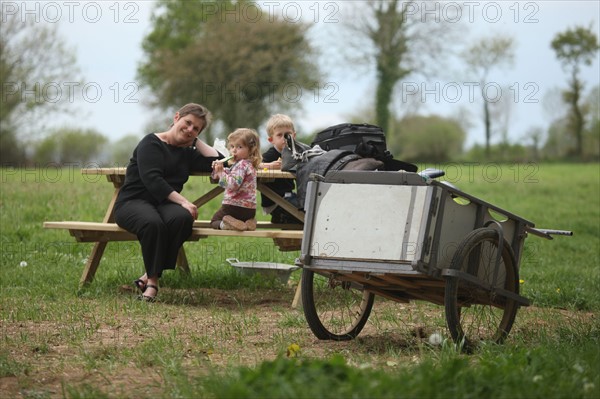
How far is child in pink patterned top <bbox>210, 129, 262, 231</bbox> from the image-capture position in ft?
28.2

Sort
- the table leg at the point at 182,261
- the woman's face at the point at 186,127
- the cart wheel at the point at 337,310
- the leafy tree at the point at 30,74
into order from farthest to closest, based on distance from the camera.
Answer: the leafy tree at the point at 30,74 < the table leg at the point at 182,261 < the woman's face at the point at 186,127 < the cart wheel at the point at 337,310

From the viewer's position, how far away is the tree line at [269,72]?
38188 mm

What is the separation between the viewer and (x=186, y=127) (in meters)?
8.98

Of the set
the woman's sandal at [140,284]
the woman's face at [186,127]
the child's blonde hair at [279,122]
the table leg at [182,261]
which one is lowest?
the woman's sandal at [140,284]

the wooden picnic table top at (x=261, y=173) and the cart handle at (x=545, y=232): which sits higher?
the wooden picnic table top at (x=261, y=173)

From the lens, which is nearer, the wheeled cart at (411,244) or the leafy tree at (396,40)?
the wheeled cart at (411,244)

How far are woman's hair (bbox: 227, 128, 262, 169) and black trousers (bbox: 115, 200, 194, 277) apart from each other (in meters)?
0.77

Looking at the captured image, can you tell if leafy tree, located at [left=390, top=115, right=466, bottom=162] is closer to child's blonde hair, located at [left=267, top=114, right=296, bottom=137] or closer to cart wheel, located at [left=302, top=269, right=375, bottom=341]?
child's blonde hair, located at [left=267, top=114, right=296, bottom=137]

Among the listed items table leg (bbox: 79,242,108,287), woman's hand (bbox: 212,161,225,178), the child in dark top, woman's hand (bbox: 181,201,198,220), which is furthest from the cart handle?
table leg (bbox: 79,242,108,287)

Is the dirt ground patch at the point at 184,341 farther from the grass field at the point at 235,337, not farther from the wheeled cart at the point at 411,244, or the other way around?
the wheeled cart at the point at 411,244

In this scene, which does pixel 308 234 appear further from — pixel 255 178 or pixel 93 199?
pixel 93 199

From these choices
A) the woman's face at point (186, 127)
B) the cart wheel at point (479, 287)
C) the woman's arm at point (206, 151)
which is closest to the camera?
the cart wheel at point (479, 287)

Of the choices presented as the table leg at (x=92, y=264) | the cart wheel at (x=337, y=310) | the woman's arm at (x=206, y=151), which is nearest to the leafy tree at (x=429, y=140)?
the woman's arm at (x=206, y=151)

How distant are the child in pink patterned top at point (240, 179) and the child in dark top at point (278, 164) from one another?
53 cm
